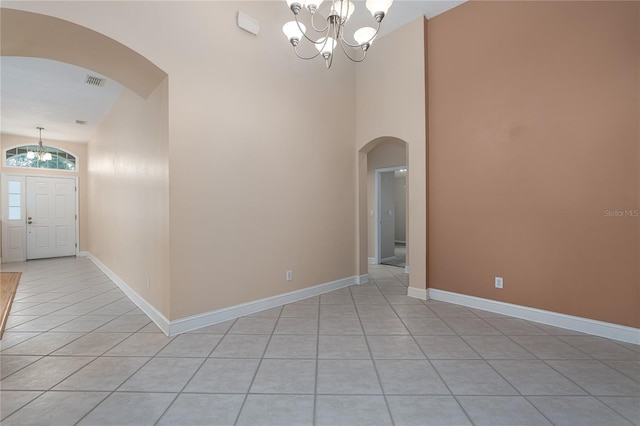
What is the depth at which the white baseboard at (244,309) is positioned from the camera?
9.00 feet

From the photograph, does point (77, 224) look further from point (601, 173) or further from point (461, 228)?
point (601, 173)

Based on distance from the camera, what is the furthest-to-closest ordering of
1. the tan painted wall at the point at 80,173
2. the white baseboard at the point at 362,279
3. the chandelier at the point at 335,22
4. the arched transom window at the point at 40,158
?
the tan painted wall at the point at 80,173
the arched transom window at the point at 40,158
the white baseboard at the point at 362,279
the chandelier at the point at 335,22

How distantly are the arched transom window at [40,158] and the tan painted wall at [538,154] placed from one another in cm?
883

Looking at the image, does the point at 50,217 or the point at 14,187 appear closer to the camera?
the point at 14,187

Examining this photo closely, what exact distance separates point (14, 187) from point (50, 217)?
0.97 m

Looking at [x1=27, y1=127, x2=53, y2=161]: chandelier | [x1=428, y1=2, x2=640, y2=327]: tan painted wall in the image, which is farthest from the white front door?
[x1=428, y1=2, x2=640, y2=327]: tan painted wall

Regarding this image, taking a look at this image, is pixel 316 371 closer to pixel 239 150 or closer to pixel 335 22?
pixel 239 150

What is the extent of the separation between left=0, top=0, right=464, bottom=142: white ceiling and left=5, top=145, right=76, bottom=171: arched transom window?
0.53m

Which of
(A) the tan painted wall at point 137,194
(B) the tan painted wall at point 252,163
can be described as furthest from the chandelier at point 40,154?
(B) the tan painted wall at point 252,163

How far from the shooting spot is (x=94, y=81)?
156 inches

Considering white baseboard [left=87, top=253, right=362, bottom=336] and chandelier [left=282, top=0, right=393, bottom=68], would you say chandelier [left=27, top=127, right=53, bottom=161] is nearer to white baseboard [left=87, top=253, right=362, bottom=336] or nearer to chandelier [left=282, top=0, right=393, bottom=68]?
white baseboard [left=87, top=253, right=362, bottom=336]

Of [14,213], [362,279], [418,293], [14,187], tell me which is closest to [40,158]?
[14,187]

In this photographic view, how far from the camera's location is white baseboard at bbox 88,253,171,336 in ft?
9.01

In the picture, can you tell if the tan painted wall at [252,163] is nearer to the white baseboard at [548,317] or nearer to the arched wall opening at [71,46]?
the arched wall opening at [71,46]
